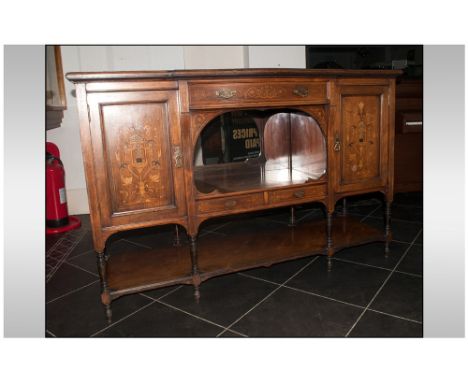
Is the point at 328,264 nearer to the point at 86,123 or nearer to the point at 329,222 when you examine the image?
the point at 329,222

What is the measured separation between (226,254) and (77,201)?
2475mm

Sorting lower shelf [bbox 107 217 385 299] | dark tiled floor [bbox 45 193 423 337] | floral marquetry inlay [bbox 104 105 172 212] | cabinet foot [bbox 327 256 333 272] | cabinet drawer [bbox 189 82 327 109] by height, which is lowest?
dark tiled floor [bbox 45 193 423 337]

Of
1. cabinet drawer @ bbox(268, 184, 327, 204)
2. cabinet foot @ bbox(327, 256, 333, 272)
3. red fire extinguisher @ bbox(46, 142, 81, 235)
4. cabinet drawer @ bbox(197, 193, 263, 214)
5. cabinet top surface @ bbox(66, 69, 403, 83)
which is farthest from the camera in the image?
red fire extinguisher @ bbox(46, 142, 81, 235)

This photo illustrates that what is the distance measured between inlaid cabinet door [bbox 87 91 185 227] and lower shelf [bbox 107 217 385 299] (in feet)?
1.41

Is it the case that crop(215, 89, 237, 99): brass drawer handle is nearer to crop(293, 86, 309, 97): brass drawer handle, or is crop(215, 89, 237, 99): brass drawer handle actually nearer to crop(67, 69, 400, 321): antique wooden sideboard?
crop(67, 69, 400, 321): antique wooden sideboard

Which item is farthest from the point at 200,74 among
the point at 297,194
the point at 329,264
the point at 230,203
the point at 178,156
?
the point at 329,264

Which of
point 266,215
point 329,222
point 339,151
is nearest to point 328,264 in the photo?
point 329,222

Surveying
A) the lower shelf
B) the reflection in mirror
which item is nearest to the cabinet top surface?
the reflection in mirror

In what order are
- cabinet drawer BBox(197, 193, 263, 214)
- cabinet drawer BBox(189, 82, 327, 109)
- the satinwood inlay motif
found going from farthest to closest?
the satinwood inlay motif < cabinet drawer BBox(197, 193, 263, 214) < cabinet drawer BBox(189, 82, 327, 109)

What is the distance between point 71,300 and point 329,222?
184cm

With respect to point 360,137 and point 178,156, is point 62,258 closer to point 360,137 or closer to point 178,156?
point 178,156

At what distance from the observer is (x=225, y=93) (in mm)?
2172

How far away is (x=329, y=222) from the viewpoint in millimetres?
2668

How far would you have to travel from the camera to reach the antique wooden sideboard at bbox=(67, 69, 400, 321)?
203 centimetres
